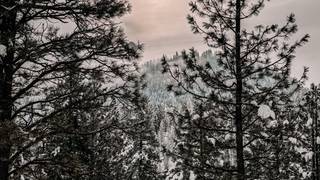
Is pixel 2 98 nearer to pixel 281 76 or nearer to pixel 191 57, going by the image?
pixel 191 57

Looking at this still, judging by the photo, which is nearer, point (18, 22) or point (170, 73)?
point (18, 22)

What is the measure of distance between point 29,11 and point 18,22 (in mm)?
331

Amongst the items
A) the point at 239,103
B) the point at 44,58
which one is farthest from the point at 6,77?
the point at 239,103

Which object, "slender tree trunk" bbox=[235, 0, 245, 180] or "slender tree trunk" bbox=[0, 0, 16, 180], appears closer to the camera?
"slender tree trunk" bbox=[0, 0, 16, 180]

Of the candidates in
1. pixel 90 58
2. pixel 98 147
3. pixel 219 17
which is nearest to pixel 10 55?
pixel 90 58

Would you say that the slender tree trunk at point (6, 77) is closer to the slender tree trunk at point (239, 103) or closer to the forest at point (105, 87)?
the forest at point (105, 87)

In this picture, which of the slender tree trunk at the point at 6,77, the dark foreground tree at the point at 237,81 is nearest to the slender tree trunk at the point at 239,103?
the dark foreground tree at the point at 237,81

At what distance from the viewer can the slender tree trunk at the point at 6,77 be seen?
26.2 feet

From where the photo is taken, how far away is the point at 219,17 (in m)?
12.8

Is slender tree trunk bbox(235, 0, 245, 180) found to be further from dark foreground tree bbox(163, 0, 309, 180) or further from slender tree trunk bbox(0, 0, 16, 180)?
slender tree trunk bbox(0, 0, 16, 180)

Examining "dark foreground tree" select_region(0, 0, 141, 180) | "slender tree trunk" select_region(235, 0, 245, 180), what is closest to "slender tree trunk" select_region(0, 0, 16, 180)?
"dark foreground tree" select_region(0, 0, 141, 180)

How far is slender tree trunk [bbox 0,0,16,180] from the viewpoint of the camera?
798 centimetres

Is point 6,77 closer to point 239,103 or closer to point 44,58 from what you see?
point 44,58

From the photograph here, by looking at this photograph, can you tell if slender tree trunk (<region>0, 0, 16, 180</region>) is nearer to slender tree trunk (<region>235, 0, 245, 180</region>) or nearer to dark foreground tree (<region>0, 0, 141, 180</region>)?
dark foreground tree (<region>0, 0, 141, 180</region>)
